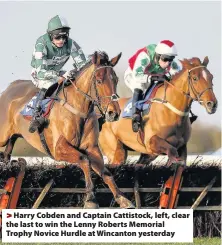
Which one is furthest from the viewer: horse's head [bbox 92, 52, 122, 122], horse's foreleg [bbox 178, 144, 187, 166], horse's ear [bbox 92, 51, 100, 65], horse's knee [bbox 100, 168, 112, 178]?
horse's foreleg [bbox 178, 144, 187, 166]

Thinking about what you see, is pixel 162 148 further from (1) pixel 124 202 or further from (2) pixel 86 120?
(1) pixel 124 202

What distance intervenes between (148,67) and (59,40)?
170 centimetres

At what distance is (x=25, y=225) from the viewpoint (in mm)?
8852

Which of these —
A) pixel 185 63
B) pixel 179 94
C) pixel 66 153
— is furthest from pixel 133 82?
pixel 66 153

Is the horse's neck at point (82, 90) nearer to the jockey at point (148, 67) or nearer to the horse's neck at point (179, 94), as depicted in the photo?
the jockey at point (148, 67)

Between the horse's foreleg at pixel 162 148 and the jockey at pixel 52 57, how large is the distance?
1519 millimetres

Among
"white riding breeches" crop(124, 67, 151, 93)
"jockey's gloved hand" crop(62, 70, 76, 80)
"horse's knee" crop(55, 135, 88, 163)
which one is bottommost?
"horse's knee" crop(55, 135, 88, 163)

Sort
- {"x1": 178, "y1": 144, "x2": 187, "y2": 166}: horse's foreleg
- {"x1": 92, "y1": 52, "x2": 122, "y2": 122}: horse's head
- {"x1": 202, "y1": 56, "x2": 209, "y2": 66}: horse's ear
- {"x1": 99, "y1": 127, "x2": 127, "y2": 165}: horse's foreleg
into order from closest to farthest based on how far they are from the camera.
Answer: {"x1": 92, "y1": 52, "x2": 122, "y2": 122}: horse's head → {"x1": 202, "y1": 56, "x2": 209, "y2": 66}: horse's ear → {"x1": 178, "y1": 144, "x2": 187, "y2": 166}: horse's foreleg → {"x1": 99, "y1": 127, "x2": 127, "y2": 165}: horse's foreleg

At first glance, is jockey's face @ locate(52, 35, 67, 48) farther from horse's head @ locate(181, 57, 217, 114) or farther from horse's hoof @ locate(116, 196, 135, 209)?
horse's hoof @ locate(116, 196, 135, 209)

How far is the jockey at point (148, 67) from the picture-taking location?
35.8ft

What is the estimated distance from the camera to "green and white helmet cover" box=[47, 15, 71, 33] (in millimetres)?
9727

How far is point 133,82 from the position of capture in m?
11.5

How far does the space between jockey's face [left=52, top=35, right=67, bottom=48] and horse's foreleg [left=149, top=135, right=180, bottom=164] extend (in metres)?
1.71

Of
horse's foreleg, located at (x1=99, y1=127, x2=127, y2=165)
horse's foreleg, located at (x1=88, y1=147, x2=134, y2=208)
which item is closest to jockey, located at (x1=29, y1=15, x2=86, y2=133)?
horse's foreleg, located at (x1=88, y1=147, x2=134, y2=208)
